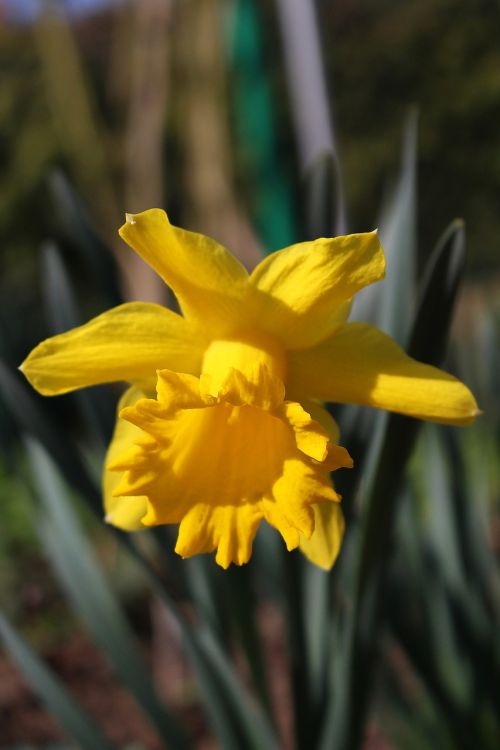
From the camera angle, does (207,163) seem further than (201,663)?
Yes

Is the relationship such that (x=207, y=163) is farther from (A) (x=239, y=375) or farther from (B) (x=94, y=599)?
(A) (x=239, y=375)

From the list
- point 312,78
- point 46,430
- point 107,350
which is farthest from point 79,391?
point 312,78

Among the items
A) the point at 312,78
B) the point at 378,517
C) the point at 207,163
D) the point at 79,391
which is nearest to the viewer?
the point at 378,517

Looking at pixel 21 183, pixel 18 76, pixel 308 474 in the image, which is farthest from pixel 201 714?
pixel 18 76

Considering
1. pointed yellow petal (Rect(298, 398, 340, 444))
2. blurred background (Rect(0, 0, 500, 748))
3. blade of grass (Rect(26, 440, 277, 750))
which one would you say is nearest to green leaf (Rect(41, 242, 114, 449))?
blurred background (Rect(0, 0, 500, 748))

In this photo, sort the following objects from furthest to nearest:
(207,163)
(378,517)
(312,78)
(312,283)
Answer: (207,163)
(312,78)
(378,517)
(312,283)

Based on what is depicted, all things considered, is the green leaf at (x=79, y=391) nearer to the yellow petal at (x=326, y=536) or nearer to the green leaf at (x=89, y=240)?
the green leaf at (x=89, y=240)

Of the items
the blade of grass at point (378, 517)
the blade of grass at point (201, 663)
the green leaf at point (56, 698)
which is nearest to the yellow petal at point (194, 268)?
the blade of grass at point (378, 517)
